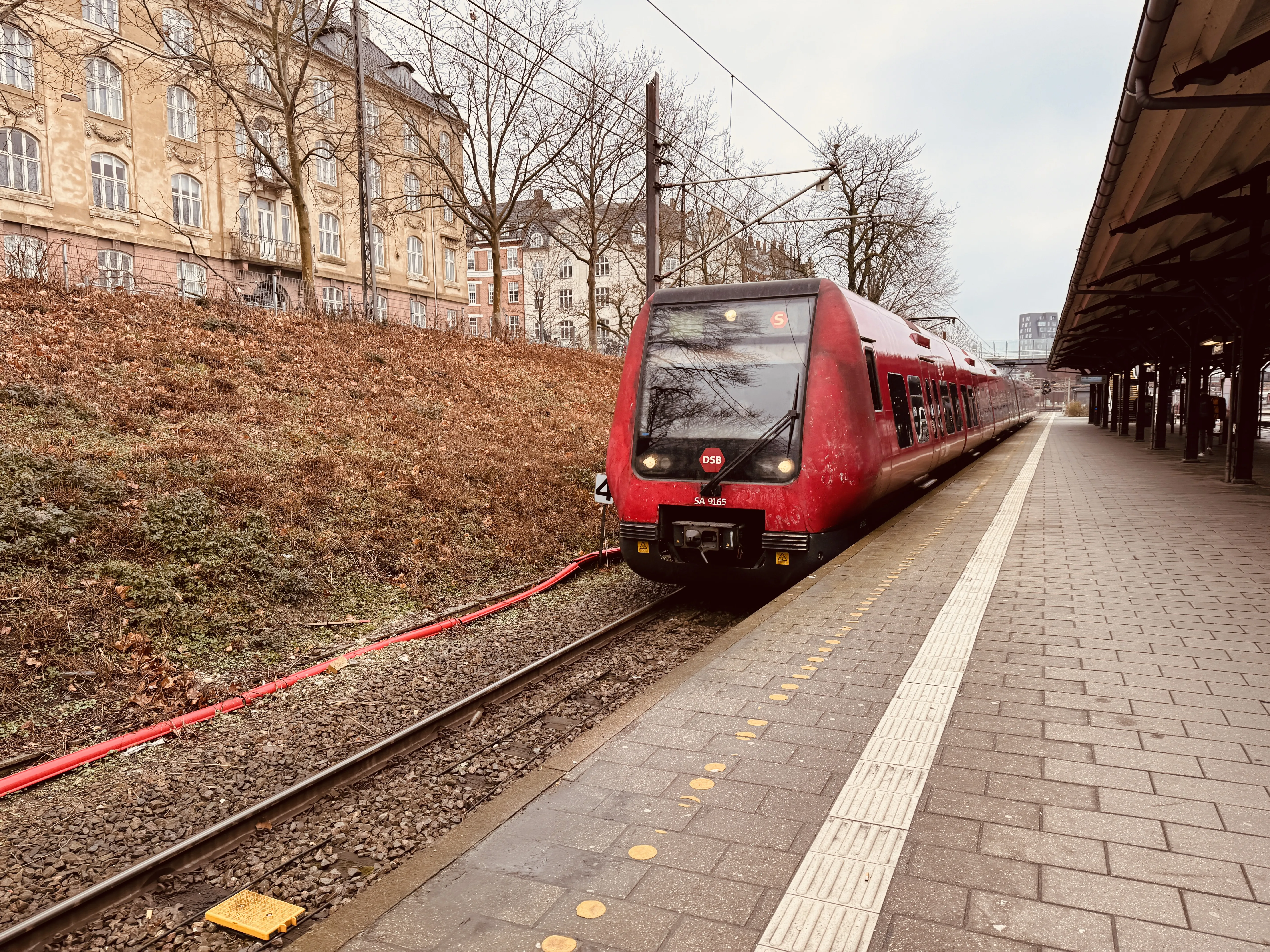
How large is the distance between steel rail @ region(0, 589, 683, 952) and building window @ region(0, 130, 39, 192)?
26.5 m

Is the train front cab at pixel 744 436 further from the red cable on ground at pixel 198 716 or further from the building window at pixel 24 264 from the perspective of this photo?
the building window at pixel 24 264

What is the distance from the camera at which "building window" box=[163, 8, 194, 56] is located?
18906 mm

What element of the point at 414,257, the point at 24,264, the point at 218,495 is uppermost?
the point at 414,257

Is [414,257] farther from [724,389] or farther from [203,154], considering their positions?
Answer: [724,389]

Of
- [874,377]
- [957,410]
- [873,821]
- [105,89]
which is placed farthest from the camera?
[105,89]

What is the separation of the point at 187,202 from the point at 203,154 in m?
1.77

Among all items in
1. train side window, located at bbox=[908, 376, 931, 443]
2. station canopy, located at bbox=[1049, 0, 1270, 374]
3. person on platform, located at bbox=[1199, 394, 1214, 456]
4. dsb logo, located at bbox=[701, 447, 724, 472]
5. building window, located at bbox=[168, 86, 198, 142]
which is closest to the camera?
station canopy, located at bbox=[1049, 0, 1270, 374]

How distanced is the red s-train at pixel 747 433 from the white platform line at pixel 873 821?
6.63 feet

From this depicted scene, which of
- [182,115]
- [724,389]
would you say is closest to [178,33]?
[182,115]

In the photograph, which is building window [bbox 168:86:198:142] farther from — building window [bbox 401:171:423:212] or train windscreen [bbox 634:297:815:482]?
train windscreen [bbox 634:297:815:482]

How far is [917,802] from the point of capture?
330cm

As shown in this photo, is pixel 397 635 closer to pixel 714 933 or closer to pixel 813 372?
pixel 813 372

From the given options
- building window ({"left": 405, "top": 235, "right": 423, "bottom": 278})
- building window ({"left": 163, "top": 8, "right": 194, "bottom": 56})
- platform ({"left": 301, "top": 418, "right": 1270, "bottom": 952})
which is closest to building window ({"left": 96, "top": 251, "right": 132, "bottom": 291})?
building window ({"left": 163, "top": 8, "right": 194, "bottom": 56})

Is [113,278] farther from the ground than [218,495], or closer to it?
farther from the ground
